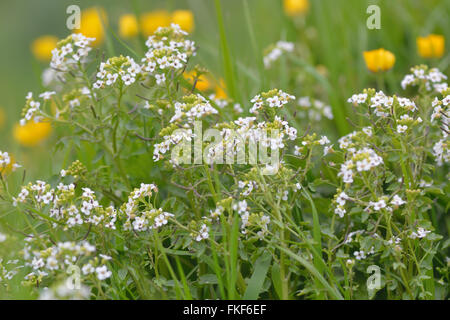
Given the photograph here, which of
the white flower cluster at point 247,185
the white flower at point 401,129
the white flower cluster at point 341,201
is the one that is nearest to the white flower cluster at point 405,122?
the white flower at point 401,129

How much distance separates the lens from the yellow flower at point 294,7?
3.02 metres

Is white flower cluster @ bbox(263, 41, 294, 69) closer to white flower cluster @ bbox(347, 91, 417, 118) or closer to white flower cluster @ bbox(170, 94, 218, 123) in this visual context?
white flower cluster @ bbox(347, 91, 417, 118)

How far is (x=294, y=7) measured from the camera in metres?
3.05

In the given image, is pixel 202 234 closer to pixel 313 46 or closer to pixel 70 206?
pixel 70 206

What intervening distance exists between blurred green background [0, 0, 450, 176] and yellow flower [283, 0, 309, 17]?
45mm

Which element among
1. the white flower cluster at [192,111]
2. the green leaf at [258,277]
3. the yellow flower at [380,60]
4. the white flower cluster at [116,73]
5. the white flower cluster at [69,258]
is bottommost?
the green leaf at [258,277]

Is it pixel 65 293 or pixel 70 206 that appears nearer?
pixel 65 293

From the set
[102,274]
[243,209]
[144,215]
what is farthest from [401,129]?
[102,274]

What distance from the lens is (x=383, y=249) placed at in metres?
1.37

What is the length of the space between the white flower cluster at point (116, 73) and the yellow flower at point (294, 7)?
1.73 meters

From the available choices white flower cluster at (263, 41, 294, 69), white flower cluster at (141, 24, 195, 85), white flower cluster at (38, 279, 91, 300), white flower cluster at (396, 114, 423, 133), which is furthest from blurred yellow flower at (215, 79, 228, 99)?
white flower cluster at (38, 279, 91, 300)

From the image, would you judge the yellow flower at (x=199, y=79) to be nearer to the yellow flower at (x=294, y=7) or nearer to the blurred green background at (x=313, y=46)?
the blurred green background at (x=313, y=46)

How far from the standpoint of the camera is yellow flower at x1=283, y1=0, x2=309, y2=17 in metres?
3.02

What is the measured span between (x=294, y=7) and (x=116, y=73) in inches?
72.1
